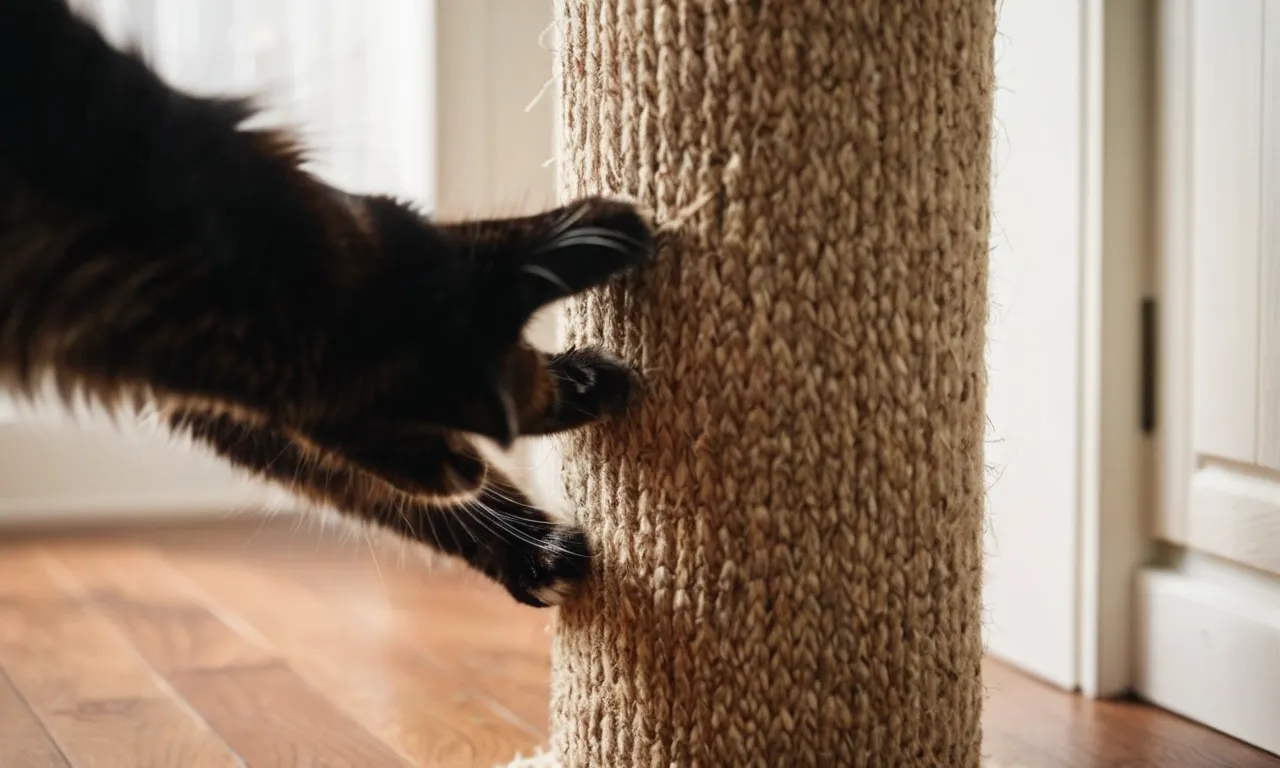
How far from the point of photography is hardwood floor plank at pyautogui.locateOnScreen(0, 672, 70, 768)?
1.10m

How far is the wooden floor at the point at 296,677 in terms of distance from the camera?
1114 mm

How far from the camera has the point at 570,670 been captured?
0.91 metres

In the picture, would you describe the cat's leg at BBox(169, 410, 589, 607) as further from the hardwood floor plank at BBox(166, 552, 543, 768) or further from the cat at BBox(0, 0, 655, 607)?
the hardwood floor plank at BBox(166, 552, 543, 768)

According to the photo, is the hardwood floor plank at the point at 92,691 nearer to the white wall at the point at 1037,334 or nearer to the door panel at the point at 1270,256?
the white wall at the point at 1037,334

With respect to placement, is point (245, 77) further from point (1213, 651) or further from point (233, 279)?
point (1213, 651)

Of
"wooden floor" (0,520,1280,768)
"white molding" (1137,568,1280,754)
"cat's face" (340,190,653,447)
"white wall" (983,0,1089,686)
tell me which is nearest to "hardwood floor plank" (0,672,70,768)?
"wooden floor" (0,520,1280,768)

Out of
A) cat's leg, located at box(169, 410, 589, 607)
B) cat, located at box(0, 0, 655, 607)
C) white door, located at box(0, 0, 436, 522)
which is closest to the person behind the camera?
cat, located at box(0, 0, 655, 607)

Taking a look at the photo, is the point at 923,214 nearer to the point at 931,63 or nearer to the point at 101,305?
the point at 931,63

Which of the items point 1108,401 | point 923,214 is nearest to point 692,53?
point 923,214

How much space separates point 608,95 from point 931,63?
22 cm

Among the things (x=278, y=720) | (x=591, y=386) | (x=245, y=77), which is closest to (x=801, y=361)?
(x=591, y=386)

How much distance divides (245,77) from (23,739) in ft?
3.97

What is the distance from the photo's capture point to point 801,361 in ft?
2.55

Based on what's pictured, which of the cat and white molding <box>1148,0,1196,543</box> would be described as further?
white molding <box>1148,0,1196,543</box>
